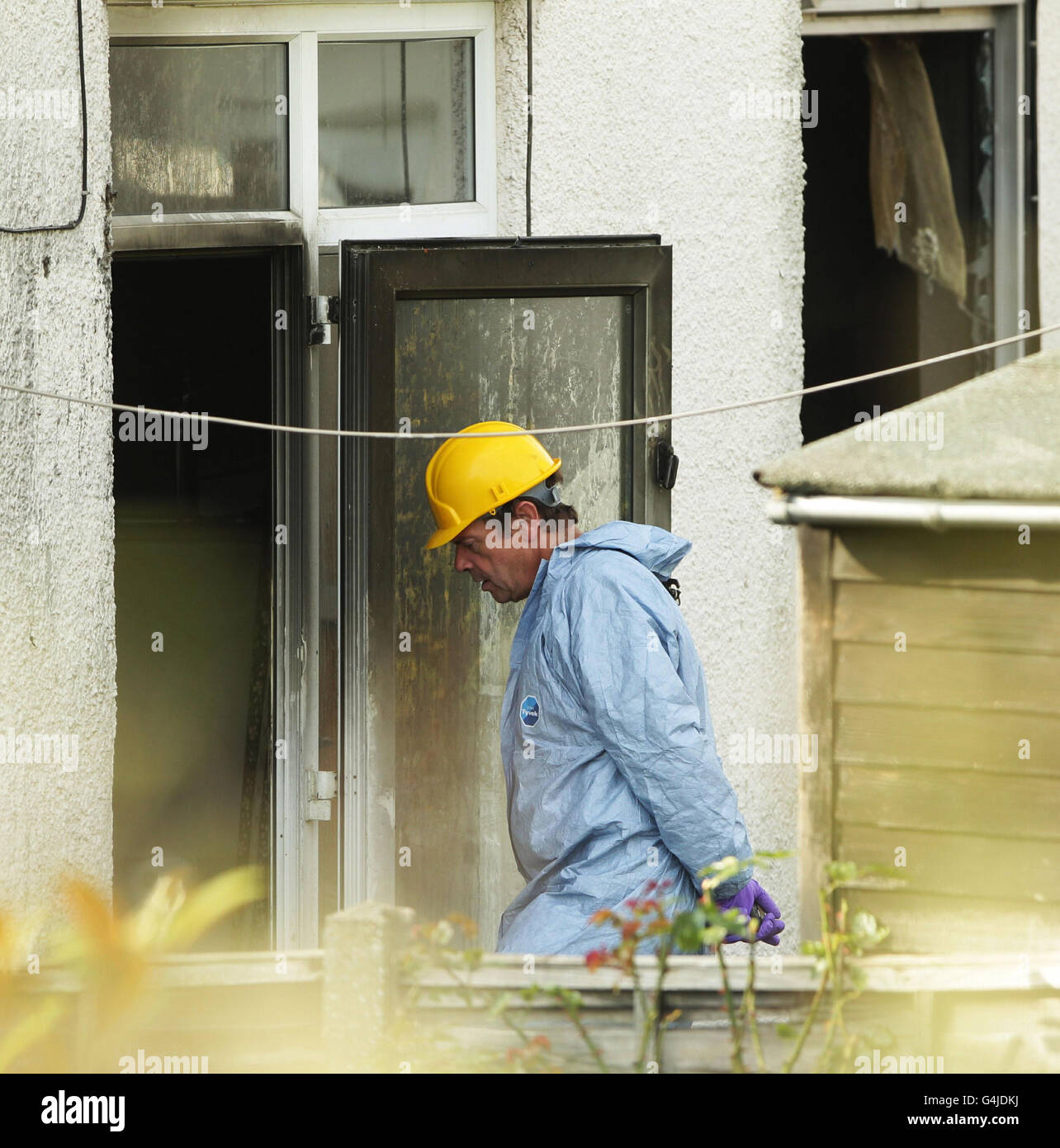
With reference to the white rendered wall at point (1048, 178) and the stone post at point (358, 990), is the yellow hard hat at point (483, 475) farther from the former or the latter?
the white rendered wall at point (1048, 178)

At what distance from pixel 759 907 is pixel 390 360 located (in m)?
1.58

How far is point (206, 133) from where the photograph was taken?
3.73 meters

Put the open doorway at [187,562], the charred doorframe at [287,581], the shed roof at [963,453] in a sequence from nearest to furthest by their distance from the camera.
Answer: the shed roof at [963,453], the charred doorframe at [287,581], the open doorway at [187,562]

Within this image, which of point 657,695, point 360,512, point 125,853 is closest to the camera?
point 657,695

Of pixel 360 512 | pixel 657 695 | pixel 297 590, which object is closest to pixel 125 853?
pixel 297 590

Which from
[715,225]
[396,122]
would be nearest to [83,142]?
[396,122]

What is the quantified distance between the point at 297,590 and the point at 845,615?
2.11 metres

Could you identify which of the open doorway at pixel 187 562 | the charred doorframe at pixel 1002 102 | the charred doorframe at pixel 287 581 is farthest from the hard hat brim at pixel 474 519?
the open doorway at pixel 187 562

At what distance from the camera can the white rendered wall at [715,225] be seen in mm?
3848

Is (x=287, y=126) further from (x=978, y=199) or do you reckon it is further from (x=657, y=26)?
(x=978, y=199)

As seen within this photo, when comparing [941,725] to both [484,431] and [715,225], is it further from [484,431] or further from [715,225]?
[715,225]

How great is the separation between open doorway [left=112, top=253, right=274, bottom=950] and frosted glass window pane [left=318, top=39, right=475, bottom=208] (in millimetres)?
1469

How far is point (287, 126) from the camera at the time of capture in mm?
3738

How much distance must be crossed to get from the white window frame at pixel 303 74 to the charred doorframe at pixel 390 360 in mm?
354
